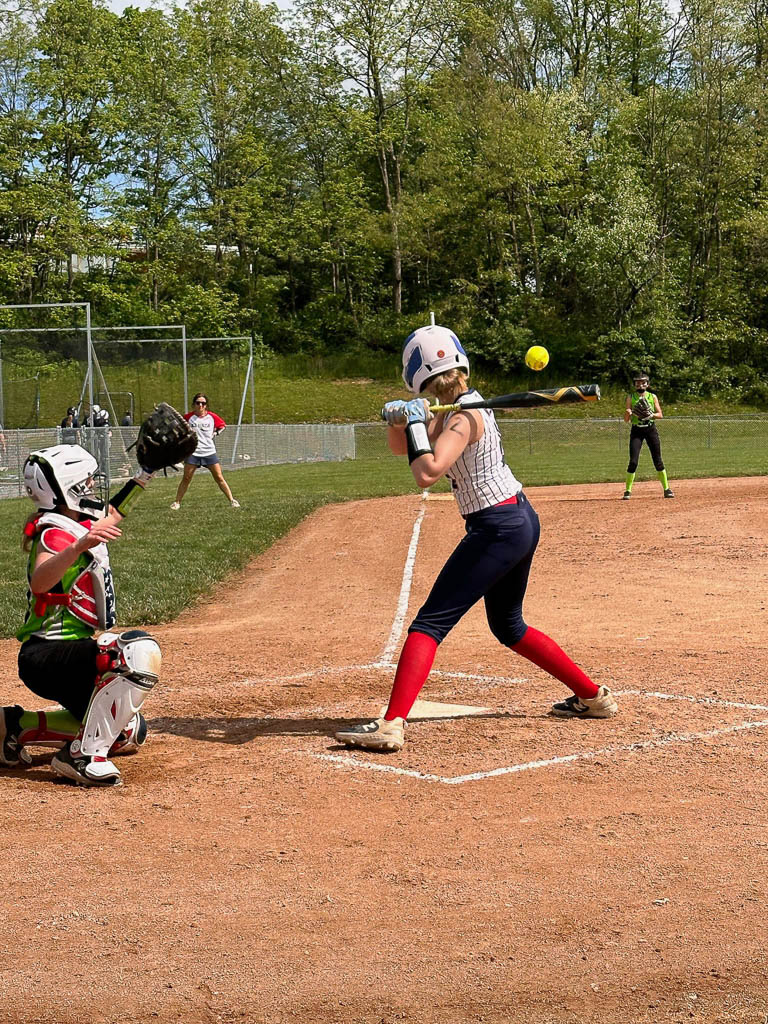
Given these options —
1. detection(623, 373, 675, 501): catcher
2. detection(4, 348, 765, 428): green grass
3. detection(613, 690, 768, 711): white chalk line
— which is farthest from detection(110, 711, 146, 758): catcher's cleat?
detection(4, 348, 765, 428): green grass

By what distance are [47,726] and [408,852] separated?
2.29 meters

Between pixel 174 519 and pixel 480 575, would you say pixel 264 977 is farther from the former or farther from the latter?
pixel 174 519

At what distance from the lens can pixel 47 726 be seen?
5.76 m

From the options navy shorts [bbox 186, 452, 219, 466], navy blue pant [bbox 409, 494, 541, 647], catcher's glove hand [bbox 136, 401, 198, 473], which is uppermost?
catcher's glove hand [bbox 136, 401, 198, 473]

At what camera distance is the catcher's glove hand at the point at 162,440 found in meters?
5.51

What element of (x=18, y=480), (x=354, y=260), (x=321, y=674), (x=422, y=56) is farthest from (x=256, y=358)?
(x=321, y=674)

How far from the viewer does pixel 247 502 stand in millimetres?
20047

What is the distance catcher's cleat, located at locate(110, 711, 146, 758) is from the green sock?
223mm

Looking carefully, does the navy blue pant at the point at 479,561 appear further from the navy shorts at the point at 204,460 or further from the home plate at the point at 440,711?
the navy shorts at the point at 204,460

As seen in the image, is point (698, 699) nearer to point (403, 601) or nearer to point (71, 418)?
point (403, 601)

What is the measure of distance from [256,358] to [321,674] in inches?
1681

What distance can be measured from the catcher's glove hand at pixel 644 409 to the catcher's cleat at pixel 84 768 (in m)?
14.4

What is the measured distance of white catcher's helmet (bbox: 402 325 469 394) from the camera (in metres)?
5.55

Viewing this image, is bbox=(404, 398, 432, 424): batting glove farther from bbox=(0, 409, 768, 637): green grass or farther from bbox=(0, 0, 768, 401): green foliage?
bbox=(0, 0, 768, 401): green foliage
